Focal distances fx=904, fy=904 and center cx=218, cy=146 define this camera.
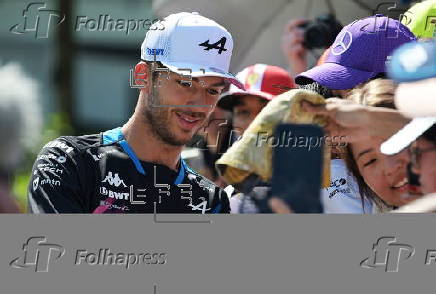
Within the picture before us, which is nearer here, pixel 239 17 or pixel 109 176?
pixel 109 176

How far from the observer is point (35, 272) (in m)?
2.30

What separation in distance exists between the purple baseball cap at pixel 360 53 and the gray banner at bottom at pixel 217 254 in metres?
0.73

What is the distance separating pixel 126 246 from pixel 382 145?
2.45ft

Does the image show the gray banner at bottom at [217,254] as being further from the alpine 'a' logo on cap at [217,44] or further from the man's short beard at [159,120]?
the alpine 'a' logo on cap at [217,44]

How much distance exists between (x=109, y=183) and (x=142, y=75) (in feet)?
1.18

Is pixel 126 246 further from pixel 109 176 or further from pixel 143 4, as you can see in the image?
pixel 143 4

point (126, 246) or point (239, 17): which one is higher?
point (239, 17)

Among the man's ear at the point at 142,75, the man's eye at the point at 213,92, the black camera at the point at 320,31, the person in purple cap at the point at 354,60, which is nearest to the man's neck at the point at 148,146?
the man's ear at the point at 142,75

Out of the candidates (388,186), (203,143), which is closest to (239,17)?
(203,143)

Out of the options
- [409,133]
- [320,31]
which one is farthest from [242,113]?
[409,133]

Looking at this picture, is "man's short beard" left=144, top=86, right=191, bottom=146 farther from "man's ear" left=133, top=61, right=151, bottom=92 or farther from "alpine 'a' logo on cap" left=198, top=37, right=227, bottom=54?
"alpine 'a' logo on cap" left=198, top=37, right=227, bottom=54

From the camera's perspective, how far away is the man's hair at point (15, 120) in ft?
8.89

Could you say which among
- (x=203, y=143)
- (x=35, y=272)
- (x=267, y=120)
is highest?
(x=267, y=120)

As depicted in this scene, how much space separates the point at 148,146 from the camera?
2.91m
